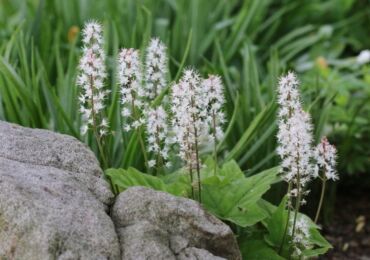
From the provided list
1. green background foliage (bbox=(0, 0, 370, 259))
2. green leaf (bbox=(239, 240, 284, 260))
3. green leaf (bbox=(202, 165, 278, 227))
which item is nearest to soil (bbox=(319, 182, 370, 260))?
green background foliage (bbox=(0, 0, 370, 259))

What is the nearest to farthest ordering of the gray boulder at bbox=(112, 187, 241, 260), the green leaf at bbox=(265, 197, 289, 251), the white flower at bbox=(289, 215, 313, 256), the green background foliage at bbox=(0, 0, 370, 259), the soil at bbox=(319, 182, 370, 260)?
1. the gray boulder at bbox=(112, 187, 241, 260)
2. the white flower at bbox=(289, 215, 313, 256)
3. the green leaf at bbox=(265, 197, 289, 251)
4. the green background foliage at bbox=(0, 0, 370, 259)
5. the soil at bbox=(319, 182, 370, 260)

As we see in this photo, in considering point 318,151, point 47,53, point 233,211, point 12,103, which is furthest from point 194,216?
point 47,53

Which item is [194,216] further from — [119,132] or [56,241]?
[119,132]

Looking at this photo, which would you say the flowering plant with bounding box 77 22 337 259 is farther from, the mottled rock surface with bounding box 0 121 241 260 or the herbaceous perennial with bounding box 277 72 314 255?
the mottled rock surface with bounding box 0 121 241 260

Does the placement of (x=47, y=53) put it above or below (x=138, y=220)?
above

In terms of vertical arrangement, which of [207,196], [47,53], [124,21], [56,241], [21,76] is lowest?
[56,241]

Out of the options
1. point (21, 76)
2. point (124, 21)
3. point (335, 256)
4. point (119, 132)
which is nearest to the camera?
point (119, 132)
